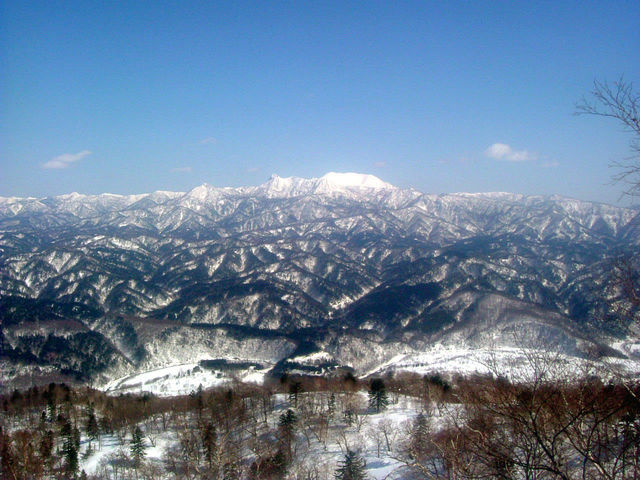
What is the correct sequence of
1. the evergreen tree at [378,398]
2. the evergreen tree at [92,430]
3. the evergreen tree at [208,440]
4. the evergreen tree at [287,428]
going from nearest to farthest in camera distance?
the evergreen tree at [208,440]
the evergreen tree at [287,428]
the evergreen tree at [92,430]
the evergreen tree at [378,398]

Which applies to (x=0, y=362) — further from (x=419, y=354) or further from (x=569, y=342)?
(x=569, y=342)

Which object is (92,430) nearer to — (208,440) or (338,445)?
(208,440)

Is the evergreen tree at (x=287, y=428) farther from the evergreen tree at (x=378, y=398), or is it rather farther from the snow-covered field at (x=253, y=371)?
the snow-covered field at (x=253, y=371)

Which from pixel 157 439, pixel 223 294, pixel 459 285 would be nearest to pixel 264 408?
pixel 157 439

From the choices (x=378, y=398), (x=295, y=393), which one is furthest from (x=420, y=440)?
(x=295, y=393)

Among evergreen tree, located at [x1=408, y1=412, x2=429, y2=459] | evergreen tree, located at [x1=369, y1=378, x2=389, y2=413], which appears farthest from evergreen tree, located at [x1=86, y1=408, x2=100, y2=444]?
evergreen tree, located at [x1=408, y1=412, x2=429, y2=459]

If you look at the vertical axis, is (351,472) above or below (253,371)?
above

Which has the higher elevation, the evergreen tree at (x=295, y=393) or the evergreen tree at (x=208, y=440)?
the evergreen tree at (x=208, y=440)

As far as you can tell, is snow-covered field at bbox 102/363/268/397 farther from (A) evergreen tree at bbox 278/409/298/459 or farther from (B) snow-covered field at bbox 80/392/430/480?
(A) evergreen tree at bbox 278/409/298/459

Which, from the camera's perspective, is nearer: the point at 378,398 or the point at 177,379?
the point at 378,398

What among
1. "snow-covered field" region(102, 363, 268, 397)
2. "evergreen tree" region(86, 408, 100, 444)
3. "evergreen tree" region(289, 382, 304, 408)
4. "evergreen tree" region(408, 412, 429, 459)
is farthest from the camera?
"snow-covered field" region(102, 363, 268, 397)

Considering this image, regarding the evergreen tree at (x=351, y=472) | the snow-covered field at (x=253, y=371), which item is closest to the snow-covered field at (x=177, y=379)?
the snow-covered field at (x=253, y=371)
